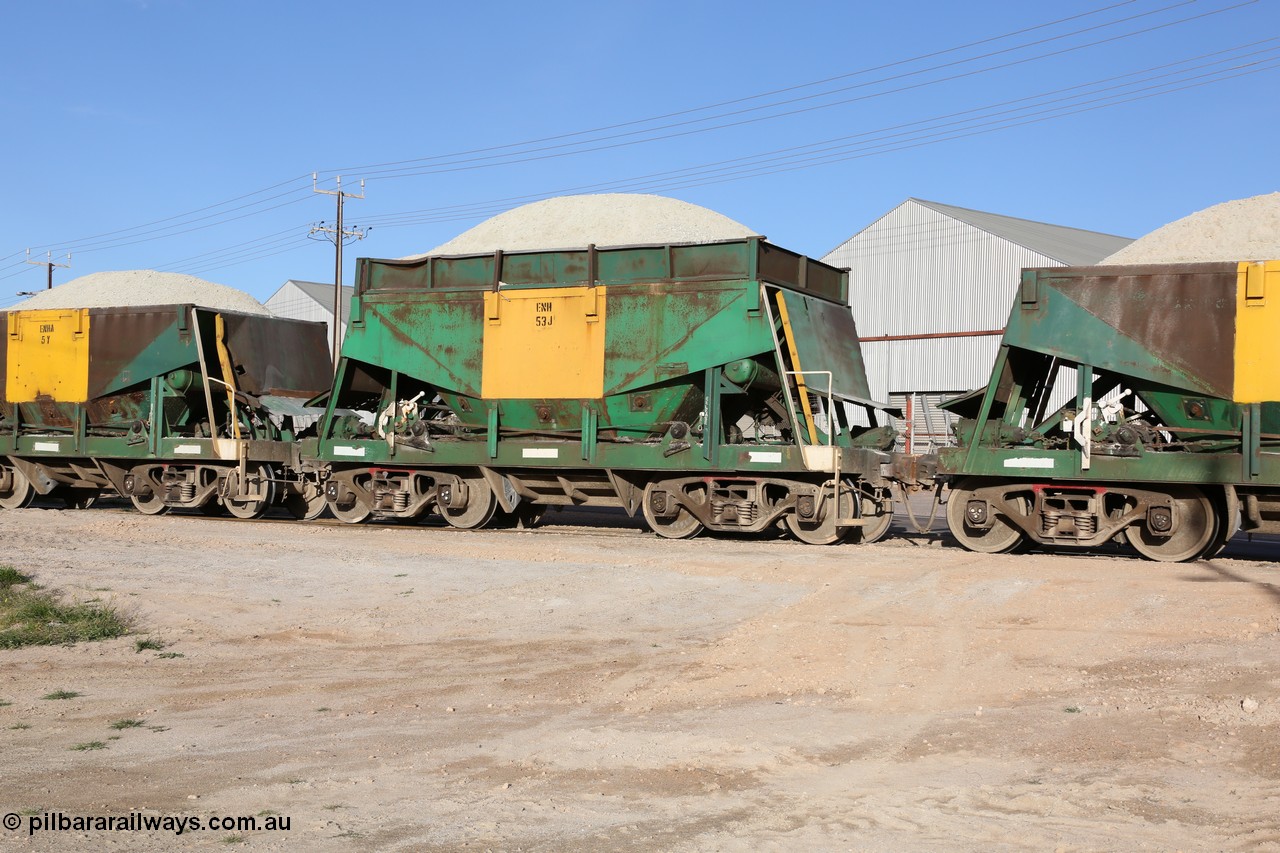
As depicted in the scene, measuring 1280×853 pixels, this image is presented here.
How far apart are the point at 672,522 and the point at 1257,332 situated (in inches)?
280

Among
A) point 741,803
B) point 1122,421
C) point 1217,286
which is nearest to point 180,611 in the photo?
point 741,803

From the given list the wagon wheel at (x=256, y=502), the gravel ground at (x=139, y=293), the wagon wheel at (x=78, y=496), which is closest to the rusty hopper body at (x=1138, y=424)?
the wagon wheel at (x=256, y=502)

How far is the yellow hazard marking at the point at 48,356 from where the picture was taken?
2050cm

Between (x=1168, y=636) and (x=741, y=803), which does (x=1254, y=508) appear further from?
(x=741, y=803)

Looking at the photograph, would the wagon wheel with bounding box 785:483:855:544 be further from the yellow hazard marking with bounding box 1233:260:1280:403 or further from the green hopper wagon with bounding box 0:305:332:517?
the green hopper wagon with bounding box 0:305:332:517

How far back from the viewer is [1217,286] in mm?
12844

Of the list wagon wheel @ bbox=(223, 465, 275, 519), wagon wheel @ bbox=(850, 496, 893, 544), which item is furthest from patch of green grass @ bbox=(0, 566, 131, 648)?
wagon wheel @ bbox=(850, 496, 893, 544)

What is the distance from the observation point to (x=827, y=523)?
14781 mm

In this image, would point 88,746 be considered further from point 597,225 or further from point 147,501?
point 597,225

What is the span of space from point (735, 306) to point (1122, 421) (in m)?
4.63

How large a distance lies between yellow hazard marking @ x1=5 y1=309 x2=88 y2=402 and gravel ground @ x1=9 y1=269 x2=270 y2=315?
40949 millimetres

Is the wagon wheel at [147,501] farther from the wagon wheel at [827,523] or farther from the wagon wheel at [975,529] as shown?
the wagon wheel at [975,529]

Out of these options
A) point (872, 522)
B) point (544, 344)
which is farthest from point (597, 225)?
point (872, 522)

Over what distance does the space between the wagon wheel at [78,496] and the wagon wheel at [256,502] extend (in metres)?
4.10
